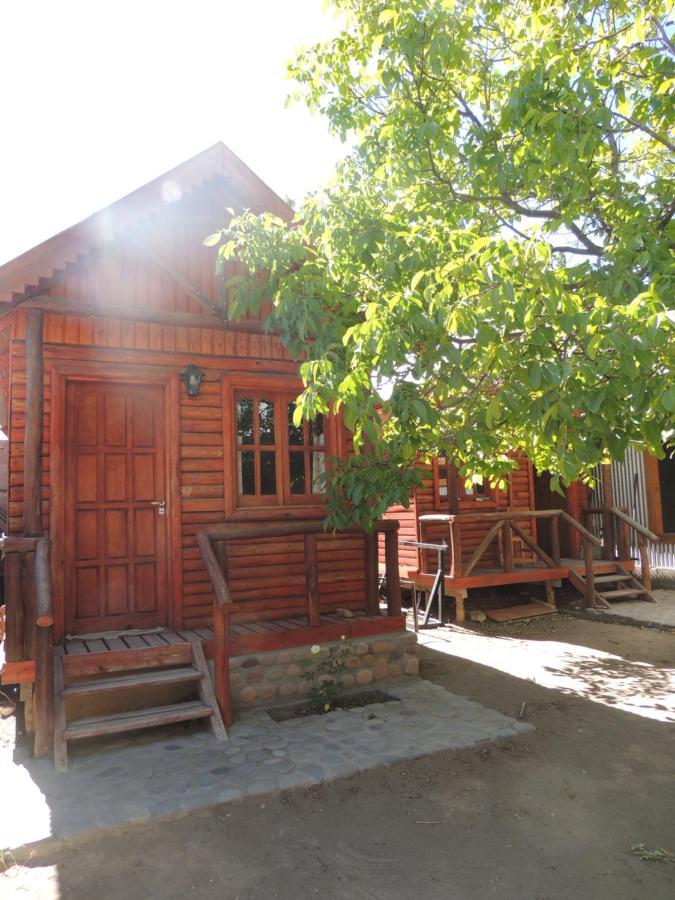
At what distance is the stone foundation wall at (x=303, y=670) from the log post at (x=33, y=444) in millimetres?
1961

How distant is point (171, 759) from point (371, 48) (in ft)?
17.3

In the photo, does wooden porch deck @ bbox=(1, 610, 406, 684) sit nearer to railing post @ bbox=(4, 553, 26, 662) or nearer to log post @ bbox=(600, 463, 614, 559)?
railing post @ bbox=(4, 553, 26, 662)

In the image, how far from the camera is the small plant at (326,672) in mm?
5297

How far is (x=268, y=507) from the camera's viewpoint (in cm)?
621

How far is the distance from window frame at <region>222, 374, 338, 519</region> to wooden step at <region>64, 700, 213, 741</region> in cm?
185

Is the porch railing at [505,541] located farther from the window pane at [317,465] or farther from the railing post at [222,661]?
the railing post at [222,661]

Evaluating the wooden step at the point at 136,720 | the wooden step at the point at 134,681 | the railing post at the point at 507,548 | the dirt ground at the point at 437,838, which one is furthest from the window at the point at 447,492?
the wooden step at the point at 136,720

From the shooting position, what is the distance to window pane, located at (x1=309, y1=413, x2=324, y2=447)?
263 inches

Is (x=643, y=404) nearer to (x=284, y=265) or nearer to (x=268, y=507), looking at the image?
(x=284, y=265)

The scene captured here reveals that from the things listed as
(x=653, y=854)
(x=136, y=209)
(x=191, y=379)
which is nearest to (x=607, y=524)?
(x=191, y=379)

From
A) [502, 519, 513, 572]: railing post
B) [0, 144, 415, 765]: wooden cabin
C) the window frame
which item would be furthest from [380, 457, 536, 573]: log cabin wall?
[0, 144, 415, 765]: wooden cabin

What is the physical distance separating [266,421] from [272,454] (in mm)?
345

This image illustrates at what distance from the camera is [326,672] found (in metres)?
5.48

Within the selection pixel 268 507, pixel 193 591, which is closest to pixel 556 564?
pixel 268 507
